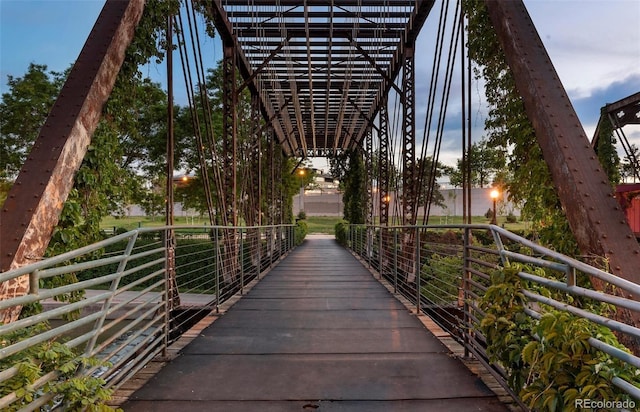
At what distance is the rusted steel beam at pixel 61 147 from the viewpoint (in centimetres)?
292

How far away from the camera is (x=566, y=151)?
10.1ft

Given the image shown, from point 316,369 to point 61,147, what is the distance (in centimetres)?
261

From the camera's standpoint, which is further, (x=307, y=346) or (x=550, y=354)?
(x=307, y=346)

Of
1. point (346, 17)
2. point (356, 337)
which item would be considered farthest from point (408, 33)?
point (356, 337)

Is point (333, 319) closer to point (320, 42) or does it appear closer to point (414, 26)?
point (414, 26)

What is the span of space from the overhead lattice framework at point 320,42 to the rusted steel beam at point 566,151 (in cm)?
516

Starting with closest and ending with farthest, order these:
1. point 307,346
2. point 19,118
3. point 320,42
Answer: point 307,346
point 320,42
point 19,118

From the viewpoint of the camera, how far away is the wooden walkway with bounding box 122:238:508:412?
2416mm

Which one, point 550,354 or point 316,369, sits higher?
point 550,354

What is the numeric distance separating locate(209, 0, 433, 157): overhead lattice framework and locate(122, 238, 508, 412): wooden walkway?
628cm

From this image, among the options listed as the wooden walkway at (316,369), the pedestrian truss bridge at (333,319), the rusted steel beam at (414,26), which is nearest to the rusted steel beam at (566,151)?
the pedestrian truss bridge at (333,319)

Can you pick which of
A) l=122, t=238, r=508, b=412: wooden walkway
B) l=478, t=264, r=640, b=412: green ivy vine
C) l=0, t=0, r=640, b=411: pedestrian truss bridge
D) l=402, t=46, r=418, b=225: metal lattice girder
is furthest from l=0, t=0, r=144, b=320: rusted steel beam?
l=402, t=46, r=418, b=225: metal lattice girder

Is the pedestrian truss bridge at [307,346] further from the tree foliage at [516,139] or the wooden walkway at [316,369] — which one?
the tree foliage at [516,139]

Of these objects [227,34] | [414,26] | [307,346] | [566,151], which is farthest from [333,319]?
[227,34]
